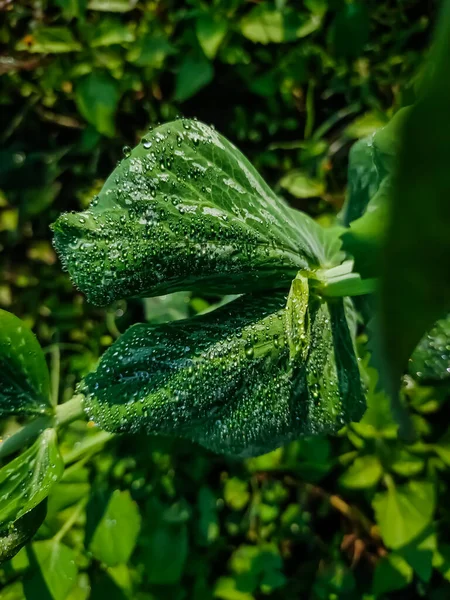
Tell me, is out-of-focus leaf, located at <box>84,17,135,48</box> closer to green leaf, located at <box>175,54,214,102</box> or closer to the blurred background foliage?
the blurred background foliage

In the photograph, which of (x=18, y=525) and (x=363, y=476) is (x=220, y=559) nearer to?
(x=363, y=476)

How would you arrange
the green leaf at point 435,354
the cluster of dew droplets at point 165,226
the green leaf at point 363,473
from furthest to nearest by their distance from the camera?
1. the green leaf at point 363,473
2. the green leaf at point 435,354
3. the cluster of dew droplets at point 165,226

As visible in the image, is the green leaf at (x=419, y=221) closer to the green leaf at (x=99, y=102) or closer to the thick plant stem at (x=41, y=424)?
the thick plant stem at (x=41, y=424)

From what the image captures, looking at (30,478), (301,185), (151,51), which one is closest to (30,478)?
(30,478)

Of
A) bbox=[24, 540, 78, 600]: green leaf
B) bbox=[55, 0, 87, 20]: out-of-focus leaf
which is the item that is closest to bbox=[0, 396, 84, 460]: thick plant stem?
bbox=[24, 540, 78, 600]: green leaf

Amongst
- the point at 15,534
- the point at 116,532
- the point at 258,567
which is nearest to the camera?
the point at 15,534

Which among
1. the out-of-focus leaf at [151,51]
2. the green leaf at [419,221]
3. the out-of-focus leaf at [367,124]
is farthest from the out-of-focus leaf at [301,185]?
the green leaf at [419,221]

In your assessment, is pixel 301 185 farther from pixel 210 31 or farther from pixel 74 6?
pixel 74 6
